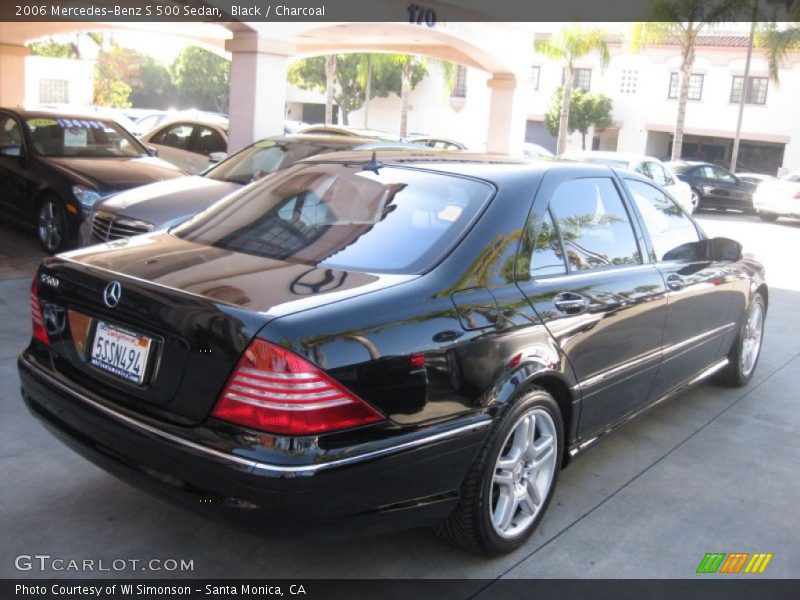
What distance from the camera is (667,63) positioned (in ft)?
→ 128

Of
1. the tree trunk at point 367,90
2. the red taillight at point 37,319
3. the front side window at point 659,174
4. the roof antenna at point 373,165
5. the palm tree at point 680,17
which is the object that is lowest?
the red taillight at point 37,319

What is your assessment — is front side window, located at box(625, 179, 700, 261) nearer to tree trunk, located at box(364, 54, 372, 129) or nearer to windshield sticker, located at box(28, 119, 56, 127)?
windshield sticker, located at box(28, 119, 56, 127)

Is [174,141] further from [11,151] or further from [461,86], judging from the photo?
[461,86]

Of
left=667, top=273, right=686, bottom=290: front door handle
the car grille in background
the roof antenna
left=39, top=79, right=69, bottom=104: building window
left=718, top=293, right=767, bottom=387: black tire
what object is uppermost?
left=39, top=79, right=69, bottom=104: building window

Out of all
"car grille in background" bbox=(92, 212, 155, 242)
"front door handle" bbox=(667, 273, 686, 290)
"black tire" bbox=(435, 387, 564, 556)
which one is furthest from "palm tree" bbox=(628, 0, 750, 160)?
"black tire" bbox=(435, 387, 564, 556)

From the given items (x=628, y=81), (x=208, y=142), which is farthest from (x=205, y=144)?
(x=628, y=81)

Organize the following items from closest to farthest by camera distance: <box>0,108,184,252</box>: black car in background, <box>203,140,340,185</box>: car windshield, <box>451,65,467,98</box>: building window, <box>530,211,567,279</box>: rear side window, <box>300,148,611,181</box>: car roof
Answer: <box>530,211,567,279</box>: rear side window < <box>300,148,611,181</box>: car roof < <box>203,140,340,185</box>: car windshield < <box>0,108,184,252</box>: black car in background < <box>451,65,467,98</box>: building window

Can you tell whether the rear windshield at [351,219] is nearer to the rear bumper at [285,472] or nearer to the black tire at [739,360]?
the rear bumper at [285,472]

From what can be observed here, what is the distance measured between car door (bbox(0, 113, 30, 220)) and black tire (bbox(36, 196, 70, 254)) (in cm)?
30

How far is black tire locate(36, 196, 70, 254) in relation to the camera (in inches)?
340

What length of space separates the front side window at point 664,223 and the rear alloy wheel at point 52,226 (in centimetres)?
603

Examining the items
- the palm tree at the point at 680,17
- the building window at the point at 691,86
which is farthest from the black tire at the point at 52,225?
the building window at the point at 691,86

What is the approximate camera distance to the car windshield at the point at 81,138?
948 cm

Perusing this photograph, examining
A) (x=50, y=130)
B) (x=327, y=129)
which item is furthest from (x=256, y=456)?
(x=327, y=129)
